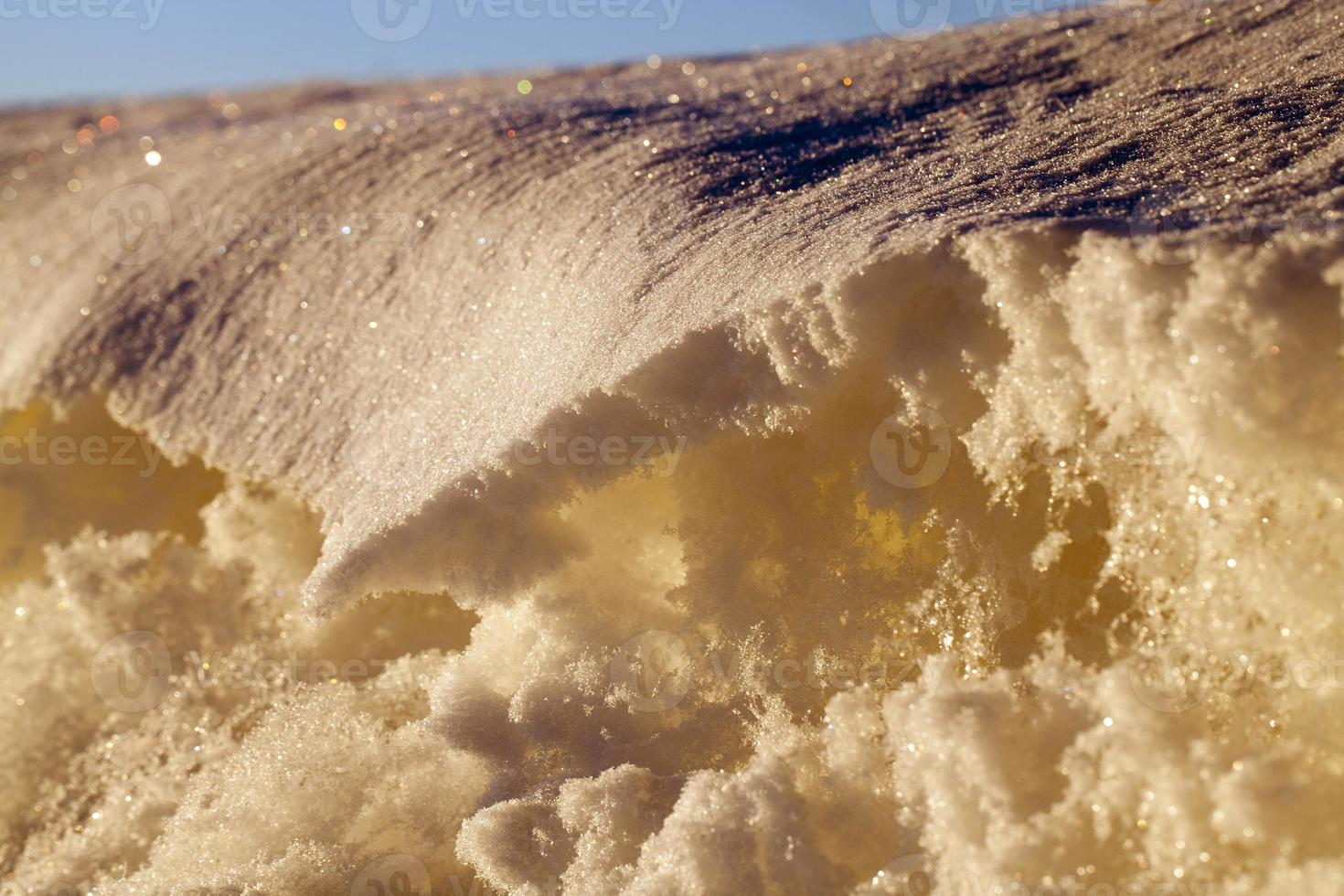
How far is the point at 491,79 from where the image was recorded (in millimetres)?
2484

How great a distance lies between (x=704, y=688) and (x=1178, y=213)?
56cm

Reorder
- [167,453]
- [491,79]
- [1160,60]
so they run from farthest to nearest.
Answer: [491,79] < [167,453] < [1160,60]

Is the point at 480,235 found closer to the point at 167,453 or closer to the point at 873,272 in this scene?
the point at 167,453

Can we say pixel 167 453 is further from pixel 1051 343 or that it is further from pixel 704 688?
pixel 1051 343

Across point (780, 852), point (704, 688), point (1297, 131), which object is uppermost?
point (1297, 131)

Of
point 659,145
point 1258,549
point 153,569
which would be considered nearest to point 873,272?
point 1258,549

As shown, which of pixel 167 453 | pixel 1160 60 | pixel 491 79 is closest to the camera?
pixel 1160 60

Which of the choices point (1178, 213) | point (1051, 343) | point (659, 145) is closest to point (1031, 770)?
point (1051, 343)

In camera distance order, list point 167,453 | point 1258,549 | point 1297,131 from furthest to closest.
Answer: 1. point 167,453
2. point 1297,131
3. point 1258,549

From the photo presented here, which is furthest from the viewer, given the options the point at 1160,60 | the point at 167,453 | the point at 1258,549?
the point at 167,453

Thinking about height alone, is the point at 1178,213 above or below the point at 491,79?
below

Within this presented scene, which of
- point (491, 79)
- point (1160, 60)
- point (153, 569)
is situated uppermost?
point (491, 79)

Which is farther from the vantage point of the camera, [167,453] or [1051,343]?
[167,453]

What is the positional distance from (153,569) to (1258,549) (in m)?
1.30
